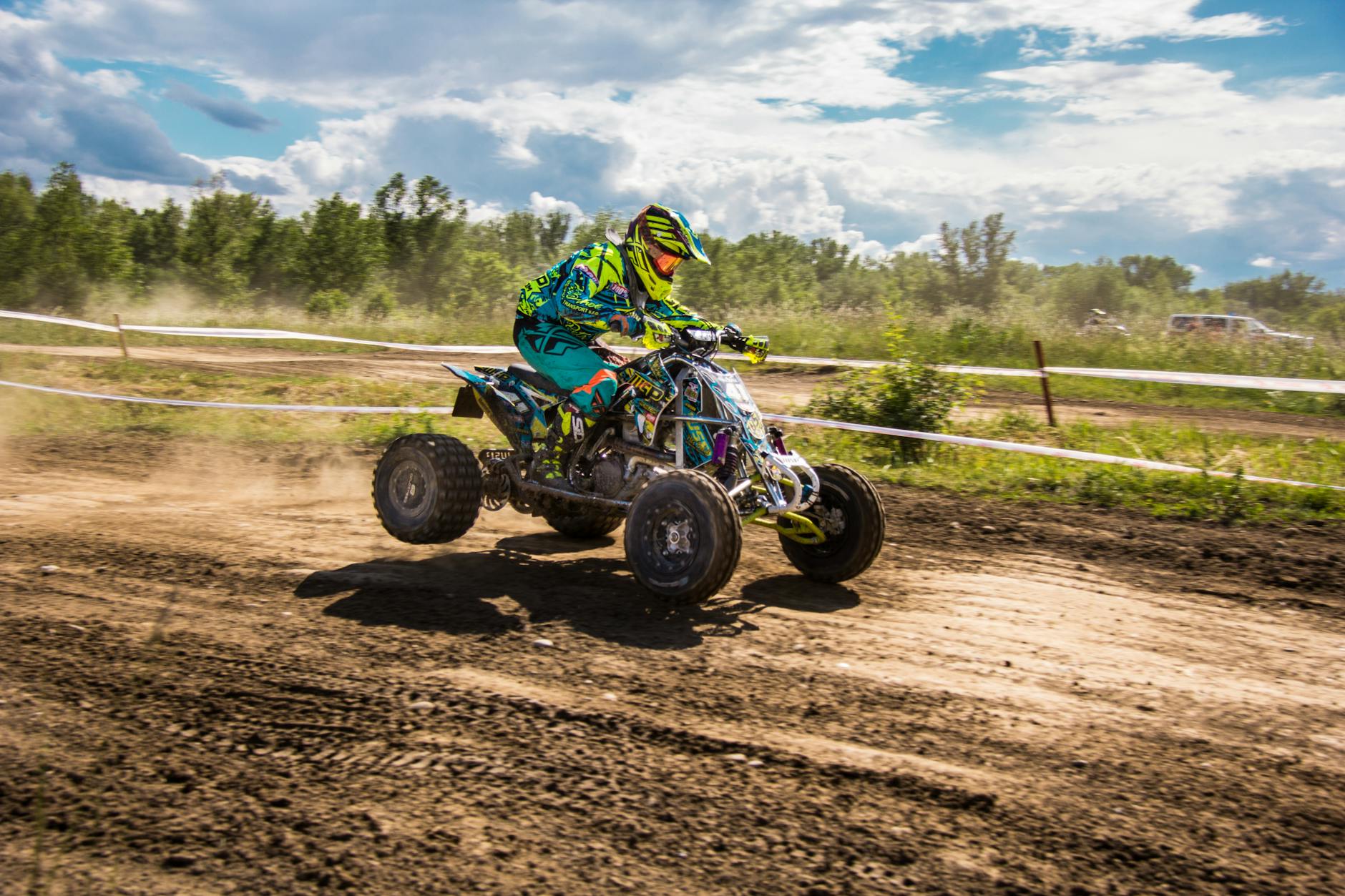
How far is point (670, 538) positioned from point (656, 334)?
1.39m

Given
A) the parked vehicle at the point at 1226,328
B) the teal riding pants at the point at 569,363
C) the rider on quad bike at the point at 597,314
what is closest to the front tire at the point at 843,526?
the rider on quad bike at the point at 597,314

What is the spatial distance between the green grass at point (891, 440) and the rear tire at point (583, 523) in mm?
3500

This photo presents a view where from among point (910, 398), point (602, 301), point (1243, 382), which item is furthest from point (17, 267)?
point (1243, 382)

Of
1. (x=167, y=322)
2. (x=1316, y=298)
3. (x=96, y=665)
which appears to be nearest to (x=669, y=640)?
(x=96, y=665)

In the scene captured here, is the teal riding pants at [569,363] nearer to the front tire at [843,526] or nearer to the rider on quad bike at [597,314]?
the rider on quad bike at [597,314]

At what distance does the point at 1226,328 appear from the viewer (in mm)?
20578

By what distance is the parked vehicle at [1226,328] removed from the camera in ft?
61.4

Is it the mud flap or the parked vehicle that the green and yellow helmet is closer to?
the mud flap

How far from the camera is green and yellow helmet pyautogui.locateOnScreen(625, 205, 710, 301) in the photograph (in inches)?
255

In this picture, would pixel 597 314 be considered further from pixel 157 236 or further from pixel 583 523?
pixel 157 236

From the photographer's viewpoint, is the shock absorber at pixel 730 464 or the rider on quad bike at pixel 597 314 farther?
the rider on quad bike at pixel 597 314

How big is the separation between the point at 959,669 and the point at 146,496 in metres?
7.23

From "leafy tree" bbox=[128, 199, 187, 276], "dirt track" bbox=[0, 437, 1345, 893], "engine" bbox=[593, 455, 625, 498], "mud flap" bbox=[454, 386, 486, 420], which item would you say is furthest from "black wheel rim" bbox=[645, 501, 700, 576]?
"leafy tree" bbox=[128, 199, 187, 276]

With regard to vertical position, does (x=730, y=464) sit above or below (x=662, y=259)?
below
